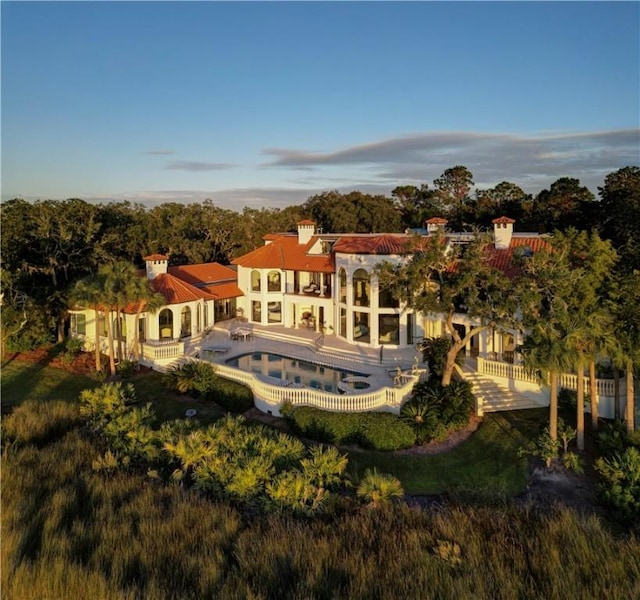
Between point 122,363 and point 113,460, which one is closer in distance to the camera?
point 113,460

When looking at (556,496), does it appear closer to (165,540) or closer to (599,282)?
(599,282)

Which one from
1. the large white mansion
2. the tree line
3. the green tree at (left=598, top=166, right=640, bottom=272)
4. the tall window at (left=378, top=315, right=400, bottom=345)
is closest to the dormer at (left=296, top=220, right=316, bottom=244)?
the large white mansion

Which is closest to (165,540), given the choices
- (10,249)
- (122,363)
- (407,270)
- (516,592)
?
(516,592)

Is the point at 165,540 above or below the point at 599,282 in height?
below

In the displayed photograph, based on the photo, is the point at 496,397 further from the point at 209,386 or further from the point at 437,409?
the point at 209,386

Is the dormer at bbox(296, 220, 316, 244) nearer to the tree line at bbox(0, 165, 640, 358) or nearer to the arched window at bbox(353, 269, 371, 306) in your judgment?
the arched window at bbox(353, 269, 371, 306)
